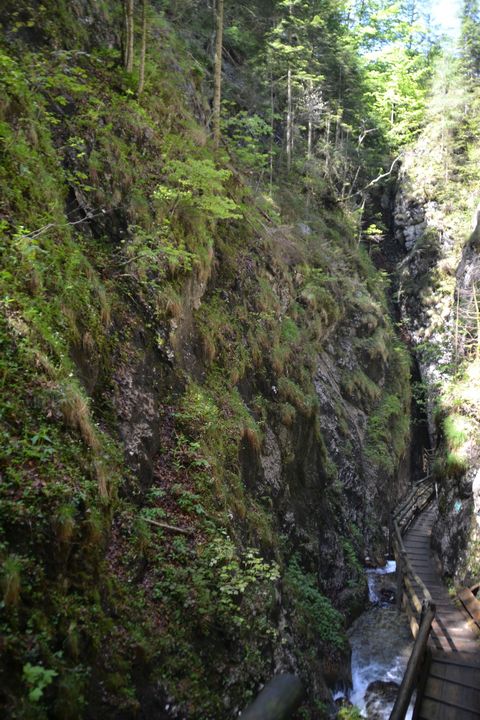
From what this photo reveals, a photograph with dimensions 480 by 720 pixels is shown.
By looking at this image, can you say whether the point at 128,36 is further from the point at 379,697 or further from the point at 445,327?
the point at 445,327

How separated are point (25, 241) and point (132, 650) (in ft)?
16.3

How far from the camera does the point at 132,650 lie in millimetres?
5031

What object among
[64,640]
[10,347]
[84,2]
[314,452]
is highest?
[84,2]

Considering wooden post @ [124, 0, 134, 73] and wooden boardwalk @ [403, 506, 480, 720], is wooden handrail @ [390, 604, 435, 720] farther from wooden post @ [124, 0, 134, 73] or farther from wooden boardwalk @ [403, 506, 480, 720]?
wooden post @ [124, 0, 134, 73]

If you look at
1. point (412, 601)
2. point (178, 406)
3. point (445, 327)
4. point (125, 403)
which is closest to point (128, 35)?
point (178, 406)

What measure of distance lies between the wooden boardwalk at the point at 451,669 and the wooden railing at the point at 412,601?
346 millimetres

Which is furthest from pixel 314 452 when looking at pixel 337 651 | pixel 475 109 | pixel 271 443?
pixel 475 109

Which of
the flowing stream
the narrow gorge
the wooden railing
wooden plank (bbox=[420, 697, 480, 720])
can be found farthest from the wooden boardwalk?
the narrow gorge

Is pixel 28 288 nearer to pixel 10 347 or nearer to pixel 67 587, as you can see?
pixel 10 347

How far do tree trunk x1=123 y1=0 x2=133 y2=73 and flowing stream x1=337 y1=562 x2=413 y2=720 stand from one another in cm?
1575

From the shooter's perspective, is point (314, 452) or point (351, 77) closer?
point (314, 452)

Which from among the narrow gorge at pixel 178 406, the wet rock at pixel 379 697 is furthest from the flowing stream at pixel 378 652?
the narrow gorge at pixel 178 406

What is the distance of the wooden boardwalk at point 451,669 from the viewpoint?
29.1ft

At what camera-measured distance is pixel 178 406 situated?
336 inches
